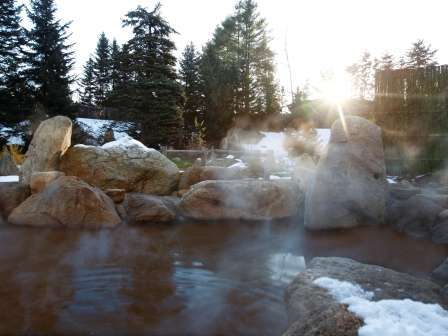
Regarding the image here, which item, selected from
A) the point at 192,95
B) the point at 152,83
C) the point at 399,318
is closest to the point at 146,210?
the point at 399,318

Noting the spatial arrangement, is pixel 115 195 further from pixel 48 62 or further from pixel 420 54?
pixel 420 54

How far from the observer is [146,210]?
19.9 ft

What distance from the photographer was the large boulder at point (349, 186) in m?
5.64

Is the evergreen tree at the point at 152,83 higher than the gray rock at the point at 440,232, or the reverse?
the evergreen tree at the point at 152,83

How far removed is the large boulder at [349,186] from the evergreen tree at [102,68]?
89.7ft

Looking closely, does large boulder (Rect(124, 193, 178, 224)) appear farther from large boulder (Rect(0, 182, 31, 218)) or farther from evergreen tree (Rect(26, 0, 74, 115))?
evergreen tree (Rect(26, 0, 74, 115))

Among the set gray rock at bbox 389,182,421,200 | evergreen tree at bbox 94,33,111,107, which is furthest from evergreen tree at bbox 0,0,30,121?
gray rock at bbox 389,182,421,200

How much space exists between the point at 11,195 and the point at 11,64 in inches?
503

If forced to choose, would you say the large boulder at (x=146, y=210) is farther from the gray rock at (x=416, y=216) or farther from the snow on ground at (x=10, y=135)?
the snow on ground at (x=10, y=135)

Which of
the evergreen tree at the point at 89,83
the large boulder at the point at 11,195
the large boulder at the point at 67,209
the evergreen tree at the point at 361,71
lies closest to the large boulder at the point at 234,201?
the large boulder at the point at 67,209

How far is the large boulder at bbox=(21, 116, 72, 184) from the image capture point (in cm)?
709

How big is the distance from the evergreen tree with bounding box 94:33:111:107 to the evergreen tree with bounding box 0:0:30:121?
12.8m

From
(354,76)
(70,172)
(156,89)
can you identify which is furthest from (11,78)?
(354,76)

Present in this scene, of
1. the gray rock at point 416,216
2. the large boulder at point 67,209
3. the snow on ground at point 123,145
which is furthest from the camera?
the snow on ground at point 123,145
